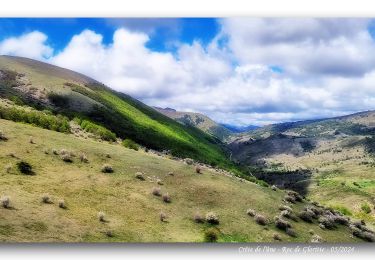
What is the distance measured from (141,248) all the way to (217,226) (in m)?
5.60

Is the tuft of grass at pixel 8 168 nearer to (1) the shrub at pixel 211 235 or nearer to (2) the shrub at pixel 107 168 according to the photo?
(2) the shrub at pixel 107 168

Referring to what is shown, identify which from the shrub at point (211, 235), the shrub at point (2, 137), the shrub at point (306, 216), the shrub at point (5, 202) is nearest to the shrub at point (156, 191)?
the shrub at point (211, 235)

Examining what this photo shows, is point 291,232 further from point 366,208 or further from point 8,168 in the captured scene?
point 366,208

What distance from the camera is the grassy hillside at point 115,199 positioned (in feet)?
75.2

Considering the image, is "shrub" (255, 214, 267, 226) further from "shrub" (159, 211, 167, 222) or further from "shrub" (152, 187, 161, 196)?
"shrub" (152, 187, 161, 196)

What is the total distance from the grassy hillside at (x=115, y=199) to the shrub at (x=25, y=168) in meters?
0.19

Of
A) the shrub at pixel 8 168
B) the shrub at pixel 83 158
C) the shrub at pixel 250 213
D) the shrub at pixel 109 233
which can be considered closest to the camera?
the shrub at pixel 109 233

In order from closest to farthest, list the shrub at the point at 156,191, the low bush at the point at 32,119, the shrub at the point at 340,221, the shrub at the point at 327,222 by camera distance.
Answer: the shrub at the point at 156,191, the shrub at the point at 327,222, the shrub at the point at 340,221, the low bush at the point at 32,119

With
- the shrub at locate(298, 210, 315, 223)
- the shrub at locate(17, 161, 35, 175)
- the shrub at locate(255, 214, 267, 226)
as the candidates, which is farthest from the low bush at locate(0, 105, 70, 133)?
the shrub at locate(298, 210, 315, 223)

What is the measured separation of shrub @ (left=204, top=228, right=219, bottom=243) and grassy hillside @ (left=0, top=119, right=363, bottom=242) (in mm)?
172

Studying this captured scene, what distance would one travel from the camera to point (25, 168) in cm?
2725

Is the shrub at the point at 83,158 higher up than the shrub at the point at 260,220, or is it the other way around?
the shrub at the point at 83,158

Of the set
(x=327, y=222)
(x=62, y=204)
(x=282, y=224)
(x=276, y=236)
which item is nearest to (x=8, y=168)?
(x=62, y=204)

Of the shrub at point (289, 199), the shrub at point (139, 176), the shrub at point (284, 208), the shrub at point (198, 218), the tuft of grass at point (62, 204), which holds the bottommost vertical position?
the tuft of grass at point (62, 204)
